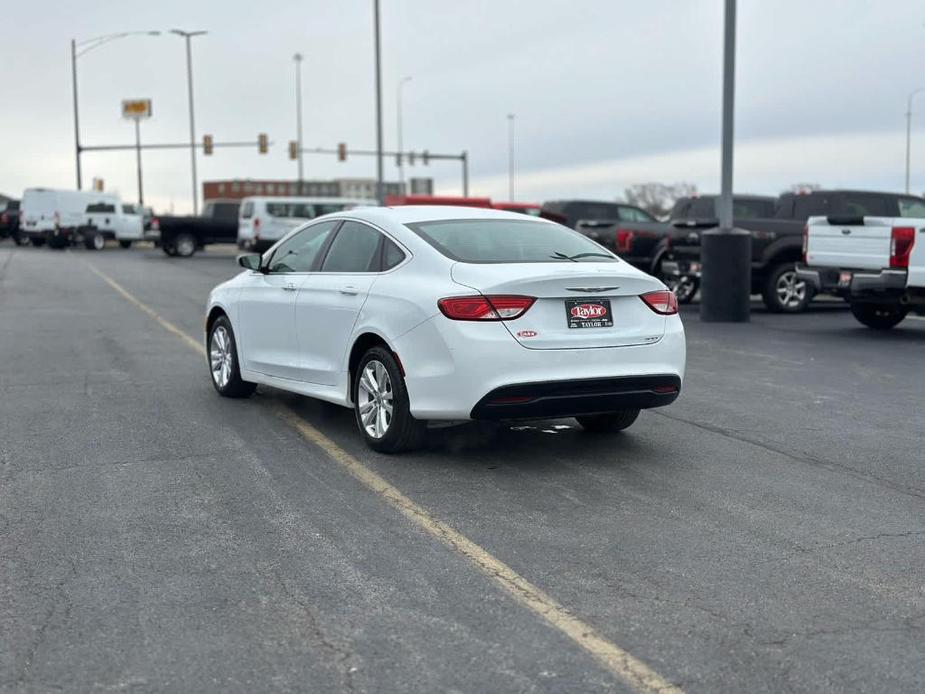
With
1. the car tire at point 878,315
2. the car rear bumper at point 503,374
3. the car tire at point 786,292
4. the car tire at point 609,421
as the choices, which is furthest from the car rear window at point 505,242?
the car tire at point 786,292

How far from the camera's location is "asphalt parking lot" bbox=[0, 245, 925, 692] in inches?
154

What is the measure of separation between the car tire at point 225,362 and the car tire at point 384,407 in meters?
2.22

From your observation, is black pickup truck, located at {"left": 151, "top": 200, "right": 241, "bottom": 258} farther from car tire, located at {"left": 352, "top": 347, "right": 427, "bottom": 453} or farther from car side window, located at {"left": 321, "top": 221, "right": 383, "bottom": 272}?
car tire, located at {"left": 352, "top": 347, "right": 427, "bottom": 453}

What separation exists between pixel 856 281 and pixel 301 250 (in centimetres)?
854

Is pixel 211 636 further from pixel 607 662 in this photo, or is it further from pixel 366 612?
pixel 607 662

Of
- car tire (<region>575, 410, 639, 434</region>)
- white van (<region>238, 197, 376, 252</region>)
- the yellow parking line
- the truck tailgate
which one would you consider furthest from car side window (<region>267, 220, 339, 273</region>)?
white van (<region>238, 197, 376, 252</region>)

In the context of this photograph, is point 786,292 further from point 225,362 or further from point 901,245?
point 225,362

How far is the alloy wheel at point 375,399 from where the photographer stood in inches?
282

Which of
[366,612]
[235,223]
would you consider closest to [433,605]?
Result: [366,612]

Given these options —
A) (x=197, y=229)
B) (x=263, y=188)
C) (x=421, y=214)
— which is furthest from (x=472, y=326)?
(x=263, y=188)

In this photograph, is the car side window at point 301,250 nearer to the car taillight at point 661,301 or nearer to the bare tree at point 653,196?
the car taillight at point 661,301

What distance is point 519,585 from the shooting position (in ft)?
15.4

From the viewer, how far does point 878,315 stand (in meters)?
16.1

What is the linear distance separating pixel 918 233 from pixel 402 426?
9.49 m
